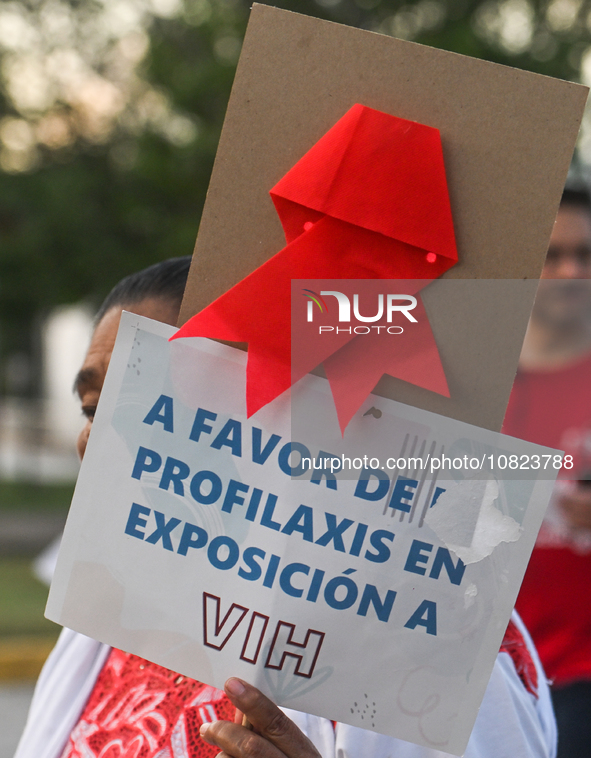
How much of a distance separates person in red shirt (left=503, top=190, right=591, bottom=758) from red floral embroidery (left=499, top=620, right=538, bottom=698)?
35.2 inches

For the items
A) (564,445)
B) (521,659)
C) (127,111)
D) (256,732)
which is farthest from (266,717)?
(127,111)

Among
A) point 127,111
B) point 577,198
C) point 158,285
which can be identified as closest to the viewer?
point 158,285

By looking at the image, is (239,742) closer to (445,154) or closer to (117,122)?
(445,154)

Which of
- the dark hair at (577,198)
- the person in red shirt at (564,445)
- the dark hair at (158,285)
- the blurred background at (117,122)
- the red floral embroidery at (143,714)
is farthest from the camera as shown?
the blurred background at (117,122)

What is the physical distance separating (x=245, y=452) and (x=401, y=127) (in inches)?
17.5

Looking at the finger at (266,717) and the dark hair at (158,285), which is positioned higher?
the dark hair at (158,285)

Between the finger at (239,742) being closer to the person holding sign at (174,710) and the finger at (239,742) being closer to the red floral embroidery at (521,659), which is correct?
the person holding sign at (174,710)

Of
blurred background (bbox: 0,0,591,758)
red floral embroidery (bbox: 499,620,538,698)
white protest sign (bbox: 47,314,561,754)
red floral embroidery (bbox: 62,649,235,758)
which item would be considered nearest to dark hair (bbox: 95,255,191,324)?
white protest sign (bbox: 47,314,561,754)

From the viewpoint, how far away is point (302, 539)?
1029mm

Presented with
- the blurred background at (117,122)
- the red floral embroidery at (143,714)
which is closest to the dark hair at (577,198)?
the red floral embroidery at (143,714)

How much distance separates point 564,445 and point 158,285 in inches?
56.5

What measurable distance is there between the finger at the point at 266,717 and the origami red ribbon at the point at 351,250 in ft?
1.15

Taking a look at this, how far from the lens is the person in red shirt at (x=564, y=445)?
6.98 feet

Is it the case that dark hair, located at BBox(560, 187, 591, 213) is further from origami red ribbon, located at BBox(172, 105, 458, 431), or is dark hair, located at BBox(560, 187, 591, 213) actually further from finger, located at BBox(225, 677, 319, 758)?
finger, located at BBox(225, 677, 319, 758)
